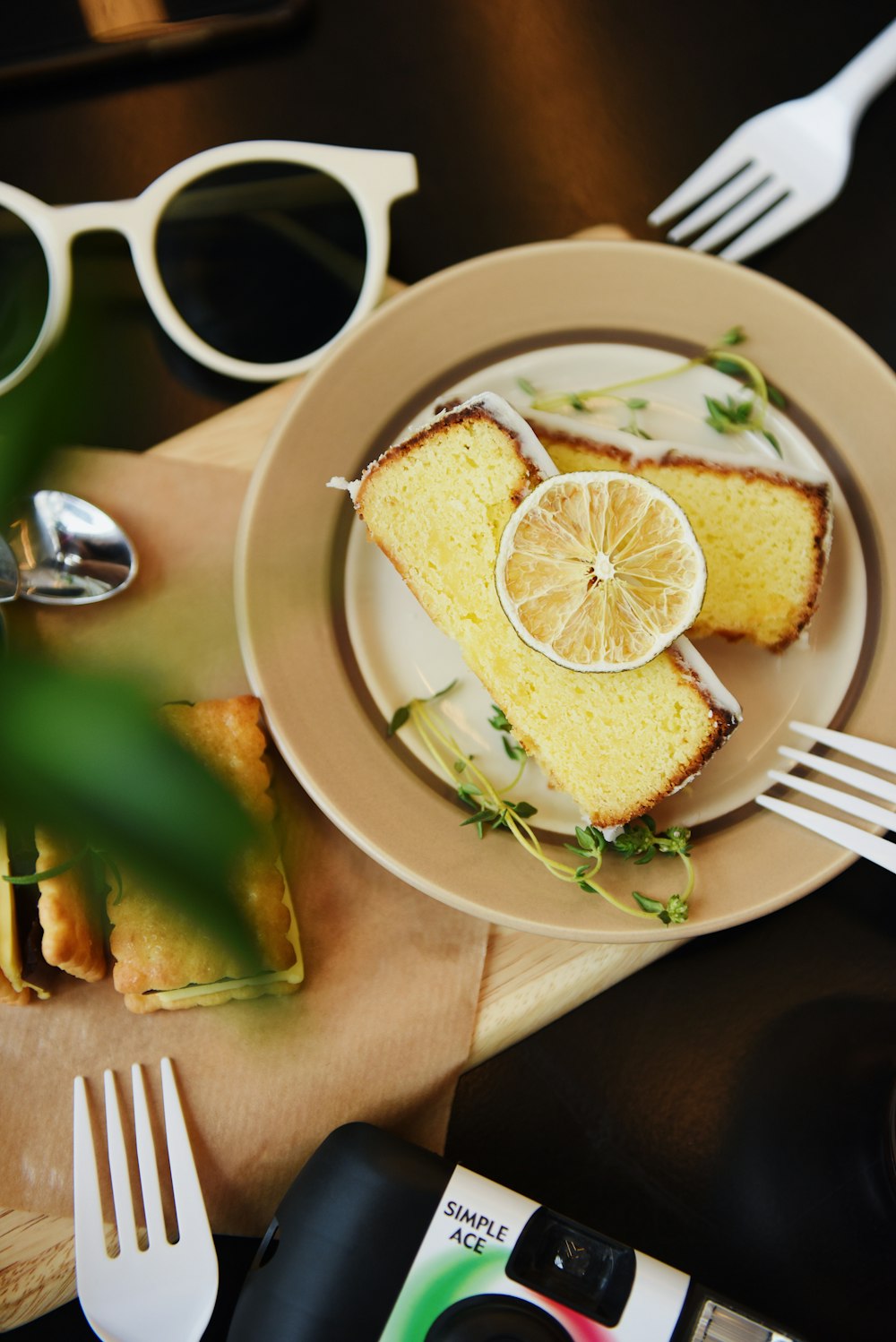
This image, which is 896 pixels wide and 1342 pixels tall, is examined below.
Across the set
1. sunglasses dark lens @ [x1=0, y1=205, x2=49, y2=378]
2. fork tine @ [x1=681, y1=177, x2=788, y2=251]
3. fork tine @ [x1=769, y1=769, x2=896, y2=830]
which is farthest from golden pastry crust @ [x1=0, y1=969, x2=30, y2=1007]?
fork tine @ [x1=681, y1=177, x2=788, y2=251]

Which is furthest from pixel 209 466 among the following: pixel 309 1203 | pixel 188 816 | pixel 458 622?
pixel 188 816

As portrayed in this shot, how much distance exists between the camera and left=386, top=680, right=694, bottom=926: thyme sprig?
1.60 meters

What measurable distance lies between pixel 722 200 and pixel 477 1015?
1.66m

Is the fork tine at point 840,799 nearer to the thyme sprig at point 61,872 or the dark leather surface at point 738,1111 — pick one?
the dark leather surface at point 738,1111

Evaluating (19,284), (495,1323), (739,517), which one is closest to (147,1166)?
(495,1323)

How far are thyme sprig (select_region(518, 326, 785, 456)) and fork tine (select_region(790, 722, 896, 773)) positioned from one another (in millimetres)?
529

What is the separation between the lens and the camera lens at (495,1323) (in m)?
1.47

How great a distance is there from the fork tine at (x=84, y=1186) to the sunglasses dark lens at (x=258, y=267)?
142 centimetres

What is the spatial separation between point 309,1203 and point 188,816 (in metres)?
1.31

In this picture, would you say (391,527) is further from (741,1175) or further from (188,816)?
(741,1175)

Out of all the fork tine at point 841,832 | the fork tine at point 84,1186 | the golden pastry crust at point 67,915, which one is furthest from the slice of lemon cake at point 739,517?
the fork tine at point 84,1186

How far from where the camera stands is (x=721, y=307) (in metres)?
1.77

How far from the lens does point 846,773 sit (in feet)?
5.47

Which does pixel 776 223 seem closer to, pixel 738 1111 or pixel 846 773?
pixel 846 773
